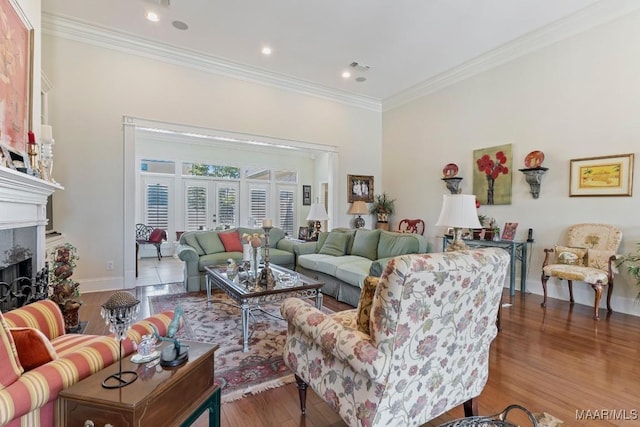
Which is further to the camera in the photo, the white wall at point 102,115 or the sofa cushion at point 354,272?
the white wall at point 102,115

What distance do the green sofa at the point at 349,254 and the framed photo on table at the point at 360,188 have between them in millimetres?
1929

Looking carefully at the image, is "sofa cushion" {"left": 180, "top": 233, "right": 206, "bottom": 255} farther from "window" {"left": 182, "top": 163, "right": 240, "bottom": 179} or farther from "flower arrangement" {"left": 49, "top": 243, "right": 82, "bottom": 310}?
"window" {"left": 182, "top": 163, "right": 240, "bottom": 179}

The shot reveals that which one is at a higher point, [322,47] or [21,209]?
[322,47]

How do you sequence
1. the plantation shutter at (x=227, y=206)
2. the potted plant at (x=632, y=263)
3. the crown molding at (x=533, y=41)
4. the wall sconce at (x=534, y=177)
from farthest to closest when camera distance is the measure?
the plantation shutter at (x=227, y=206) → the wall sconce at (x=534, y=177) → the crown molding at (x=533, y=41) → the potted plant at (x=632, y=263)

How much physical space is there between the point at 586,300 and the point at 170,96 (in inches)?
260

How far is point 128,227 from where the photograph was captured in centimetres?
470

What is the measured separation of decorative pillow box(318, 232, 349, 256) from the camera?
4879 mm

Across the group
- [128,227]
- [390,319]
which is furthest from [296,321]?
[128,227]

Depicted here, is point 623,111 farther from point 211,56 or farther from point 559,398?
point 211,56

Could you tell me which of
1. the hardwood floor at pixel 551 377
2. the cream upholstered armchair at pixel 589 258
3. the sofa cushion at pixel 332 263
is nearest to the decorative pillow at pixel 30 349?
the hardwood floor at pixel 551 377

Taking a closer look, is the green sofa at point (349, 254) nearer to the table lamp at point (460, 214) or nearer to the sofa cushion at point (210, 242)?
the table lamp at point (460, 214)

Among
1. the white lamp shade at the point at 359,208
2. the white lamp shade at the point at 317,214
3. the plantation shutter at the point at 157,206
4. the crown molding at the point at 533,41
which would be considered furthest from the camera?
the plantation shutter at the point at 157,206

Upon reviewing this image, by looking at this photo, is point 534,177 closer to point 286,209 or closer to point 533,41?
point 533,41

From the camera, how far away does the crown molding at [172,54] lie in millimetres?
4215
